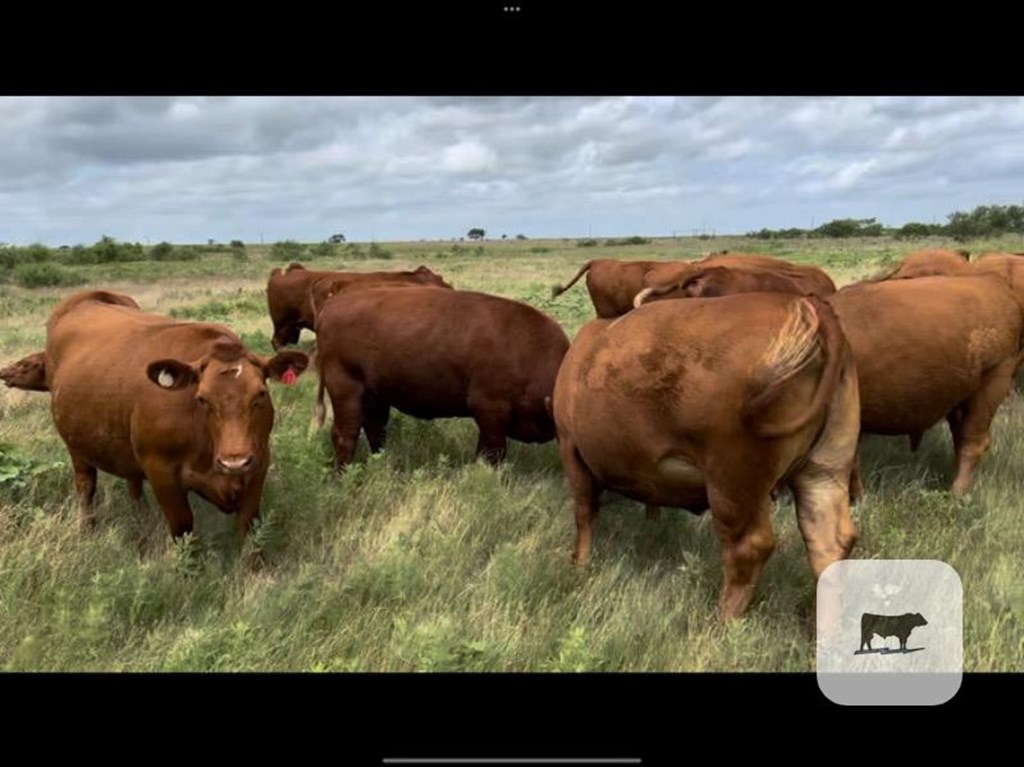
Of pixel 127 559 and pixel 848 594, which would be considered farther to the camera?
pixel 127 559

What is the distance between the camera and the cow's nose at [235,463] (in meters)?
3.68

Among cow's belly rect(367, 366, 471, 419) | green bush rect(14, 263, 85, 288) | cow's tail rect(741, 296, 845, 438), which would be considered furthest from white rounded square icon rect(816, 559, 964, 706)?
green bush rect(14, 263, 85, 288)

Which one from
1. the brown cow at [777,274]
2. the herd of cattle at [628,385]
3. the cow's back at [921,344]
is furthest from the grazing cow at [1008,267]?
the cow's back at [921,344]

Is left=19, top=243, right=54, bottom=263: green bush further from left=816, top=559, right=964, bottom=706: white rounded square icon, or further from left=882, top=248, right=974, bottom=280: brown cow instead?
left=816, top=559, right=964, bottom=706: white rounded square icon

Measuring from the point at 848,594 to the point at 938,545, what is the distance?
7.41 ft

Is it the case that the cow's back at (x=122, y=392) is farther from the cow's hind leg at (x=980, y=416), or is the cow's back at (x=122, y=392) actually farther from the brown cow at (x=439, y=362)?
the cow's hind leg at (x=980, y=416)

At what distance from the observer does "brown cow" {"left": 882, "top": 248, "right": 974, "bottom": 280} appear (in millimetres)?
7268

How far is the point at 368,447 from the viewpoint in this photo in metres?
6.76

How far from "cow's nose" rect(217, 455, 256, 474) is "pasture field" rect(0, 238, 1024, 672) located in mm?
458
